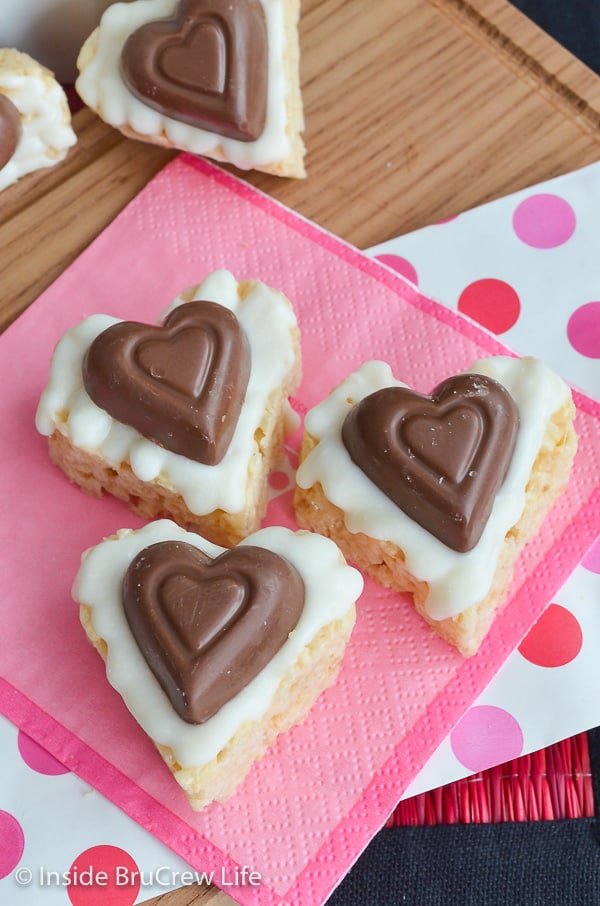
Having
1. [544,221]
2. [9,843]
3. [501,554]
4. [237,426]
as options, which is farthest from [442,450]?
[9,843]

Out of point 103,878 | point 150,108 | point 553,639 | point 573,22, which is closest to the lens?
point 103,878

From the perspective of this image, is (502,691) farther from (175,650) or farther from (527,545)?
(175,650)

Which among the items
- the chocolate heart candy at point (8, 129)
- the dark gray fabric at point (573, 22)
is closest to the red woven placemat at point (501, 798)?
the chocolate heart candy at point (8, 129)

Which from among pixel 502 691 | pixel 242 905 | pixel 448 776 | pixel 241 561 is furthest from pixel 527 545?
pixel 242 905

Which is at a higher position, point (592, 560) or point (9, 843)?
point (592, 560)

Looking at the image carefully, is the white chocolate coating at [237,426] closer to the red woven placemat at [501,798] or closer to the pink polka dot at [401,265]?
the pink polka dot at [401,265]

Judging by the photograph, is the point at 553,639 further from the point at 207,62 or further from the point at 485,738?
the point at 207,62
